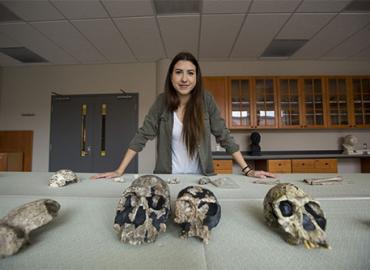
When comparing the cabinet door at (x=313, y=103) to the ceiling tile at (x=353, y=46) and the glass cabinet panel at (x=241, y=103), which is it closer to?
the ceiling tile at (x=353, y=46)

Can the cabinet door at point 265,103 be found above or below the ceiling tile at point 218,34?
below

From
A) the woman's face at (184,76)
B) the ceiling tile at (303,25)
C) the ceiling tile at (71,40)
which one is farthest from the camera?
the ceiling tile at (71,40)

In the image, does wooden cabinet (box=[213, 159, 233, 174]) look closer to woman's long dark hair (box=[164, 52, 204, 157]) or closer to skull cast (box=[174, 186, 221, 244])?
woman's long dark hair (box=[164, 52, 204, 157])

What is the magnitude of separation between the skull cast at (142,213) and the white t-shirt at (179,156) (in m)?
0.72

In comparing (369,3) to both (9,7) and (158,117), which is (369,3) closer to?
(158,117)

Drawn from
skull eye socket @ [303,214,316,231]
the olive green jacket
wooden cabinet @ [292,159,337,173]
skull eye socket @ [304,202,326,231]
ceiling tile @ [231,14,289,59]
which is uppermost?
ceiling tile @ [231,14,289,59]

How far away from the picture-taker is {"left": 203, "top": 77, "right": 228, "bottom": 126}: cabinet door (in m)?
3.40

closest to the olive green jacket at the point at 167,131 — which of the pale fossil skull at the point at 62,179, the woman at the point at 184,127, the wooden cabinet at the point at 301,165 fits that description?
the woman at the point at 184,127

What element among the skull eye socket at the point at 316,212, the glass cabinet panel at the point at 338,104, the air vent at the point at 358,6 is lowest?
the skull eye socket at the point at 316,212

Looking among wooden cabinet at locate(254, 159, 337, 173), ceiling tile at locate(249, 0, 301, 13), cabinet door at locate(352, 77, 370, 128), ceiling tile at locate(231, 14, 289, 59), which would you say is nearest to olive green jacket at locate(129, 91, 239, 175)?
ceiling tile at locate(249, 0, 301, 13)

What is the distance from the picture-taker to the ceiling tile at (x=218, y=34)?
2420mm

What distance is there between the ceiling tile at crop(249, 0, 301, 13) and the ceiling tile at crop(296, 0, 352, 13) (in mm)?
108

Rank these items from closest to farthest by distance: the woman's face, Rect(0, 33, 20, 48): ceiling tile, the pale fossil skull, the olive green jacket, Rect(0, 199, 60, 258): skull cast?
Rect(0, 199, 60, 258): skull cast < the pale fossil skull < the woman's face < the olive green jacket < Rect(0, 33, 20, 48): ceiling tile

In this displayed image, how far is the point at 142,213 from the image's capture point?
39 cm
